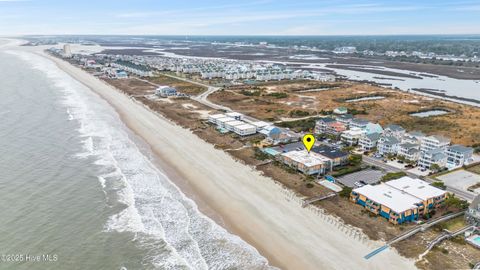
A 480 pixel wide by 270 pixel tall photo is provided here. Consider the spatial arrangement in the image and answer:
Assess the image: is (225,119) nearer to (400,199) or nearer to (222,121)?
(222,121)

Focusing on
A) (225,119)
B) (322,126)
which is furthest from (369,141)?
(225,119)

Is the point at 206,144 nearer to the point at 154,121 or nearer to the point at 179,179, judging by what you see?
the point at 179,179

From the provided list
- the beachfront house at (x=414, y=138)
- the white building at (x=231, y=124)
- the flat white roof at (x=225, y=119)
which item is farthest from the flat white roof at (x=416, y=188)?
the flat white roof at (x=225, y=119)

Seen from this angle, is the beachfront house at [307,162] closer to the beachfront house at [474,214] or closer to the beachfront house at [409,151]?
the beachfront house at [409,151]

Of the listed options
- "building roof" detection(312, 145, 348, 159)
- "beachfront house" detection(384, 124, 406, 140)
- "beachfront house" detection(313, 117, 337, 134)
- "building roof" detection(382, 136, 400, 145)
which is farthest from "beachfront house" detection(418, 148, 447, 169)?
"beachfront house" detection(313, 117, 337, 134)

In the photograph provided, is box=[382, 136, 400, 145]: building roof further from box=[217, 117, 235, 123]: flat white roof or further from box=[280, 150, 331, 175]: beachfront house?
box=[217, 117, 235, 123]: flat white roof
